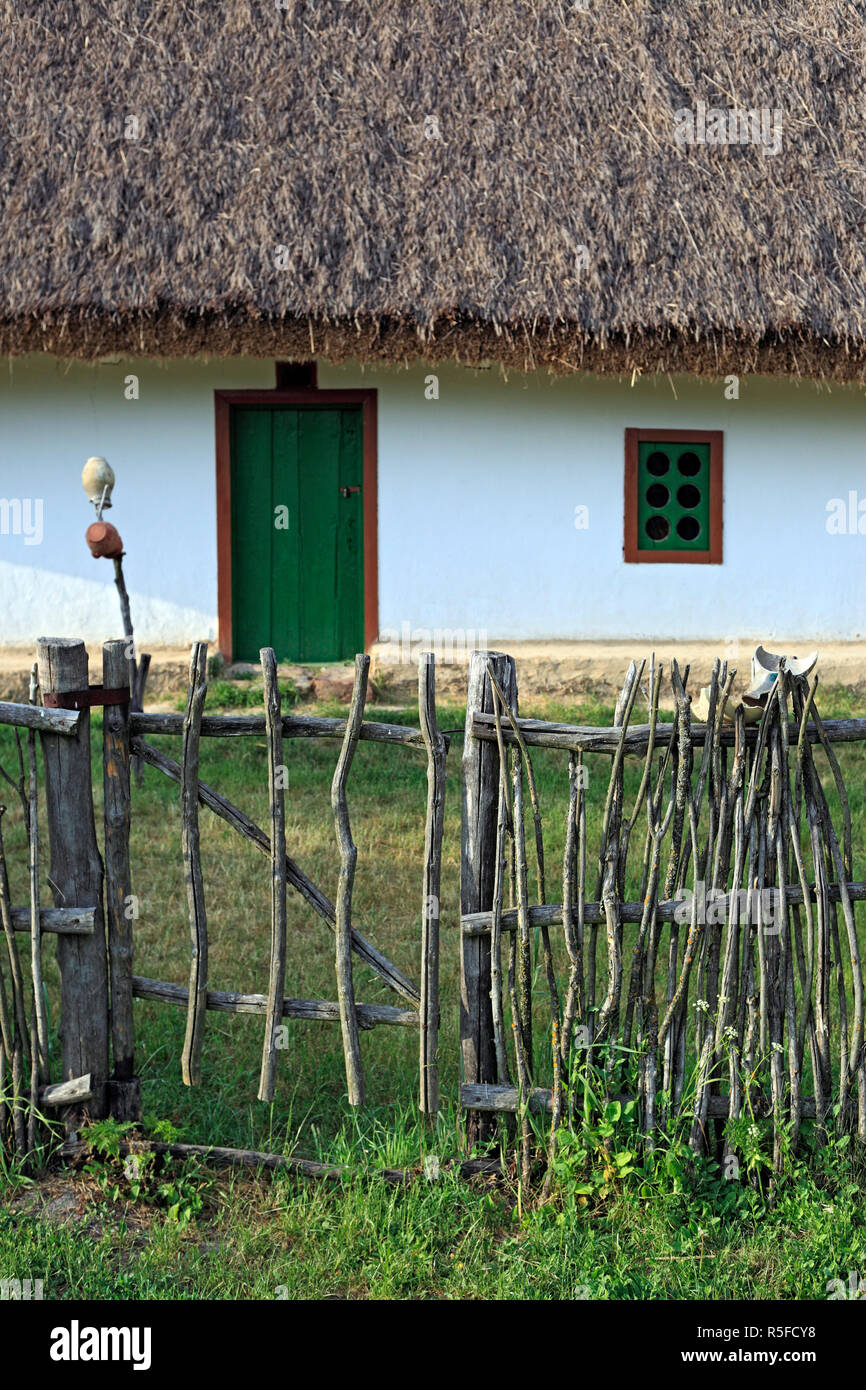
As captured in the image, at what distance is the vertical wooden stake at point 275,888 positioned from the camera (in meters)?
2.73

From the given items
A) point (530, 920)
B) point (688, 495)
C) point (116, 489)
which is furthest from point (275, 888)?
point (688, 495)

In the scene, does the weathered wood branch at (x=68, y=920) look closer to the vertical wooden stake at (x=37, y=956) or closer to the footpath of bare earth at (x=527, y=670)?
the vertical wooden stake at (x=37, y=956)

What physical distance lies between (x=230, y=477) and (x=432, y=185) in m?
2.06

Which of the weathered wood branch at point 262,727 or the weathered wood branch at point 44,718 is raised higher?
the weathered wood branch at point 44,718

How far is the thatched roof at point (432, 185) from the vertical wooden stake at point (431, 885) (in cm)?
470

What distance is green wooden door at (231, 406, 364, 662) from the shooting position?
25.3 ft

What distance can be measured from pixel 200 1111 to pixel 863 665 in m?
5.79

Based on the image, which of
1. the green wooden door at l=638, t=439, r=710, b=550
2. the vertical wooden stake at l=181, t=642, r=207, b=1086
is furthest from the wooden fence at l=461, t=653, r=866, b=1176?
the green wooden door at l=638, t=439, r=710, b=550

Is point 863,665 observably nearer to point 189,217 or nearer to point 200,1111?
point 189,217

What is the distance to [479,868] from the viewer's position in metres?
2.77

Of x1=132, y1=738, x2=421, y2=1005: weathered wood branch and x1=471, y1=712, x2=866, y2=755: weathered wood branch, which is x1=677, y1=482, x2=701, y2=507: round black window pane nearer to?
x1=471, y1=712, x2=866, y2=755: weathered wood branch

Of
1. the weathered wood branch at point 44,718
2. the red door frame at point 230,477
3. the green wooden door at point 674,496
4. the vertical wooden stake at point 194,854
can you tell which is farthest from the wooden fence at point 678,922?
the green wooden door at point 674,496

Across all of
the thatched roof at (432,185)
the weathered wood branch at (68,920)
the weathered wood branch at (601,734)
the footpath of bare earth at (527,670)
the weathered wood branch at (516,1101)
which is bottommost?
the weathered wood branch at (516,1101)

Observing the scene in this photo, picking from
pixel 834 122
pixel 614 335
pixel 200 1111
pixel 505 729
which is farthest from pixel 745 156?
pixel 200 1111
